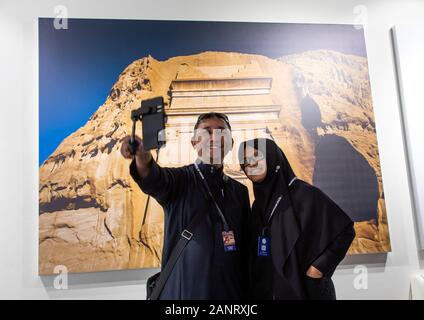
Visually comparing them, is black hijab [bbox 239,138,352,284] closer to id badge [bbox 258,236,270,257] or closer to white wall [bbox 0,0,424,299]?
id badge [bbox 258,236,270,257]

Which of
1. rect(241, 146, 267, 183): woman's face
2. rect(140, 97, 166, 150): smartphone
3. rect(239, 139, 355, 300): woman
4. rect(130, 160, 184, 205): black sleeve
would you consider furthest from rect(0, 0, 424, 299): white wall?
rect(241, 146, 267, 183): woman's face

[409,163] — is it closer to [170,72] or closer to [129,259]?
[170,72]

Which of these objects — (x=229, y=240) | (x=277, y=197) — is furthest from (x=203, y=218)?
(x=277, y=197)

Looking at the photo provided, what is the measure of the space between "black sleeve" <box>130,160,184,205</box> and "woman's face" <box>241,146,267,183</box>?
35cm

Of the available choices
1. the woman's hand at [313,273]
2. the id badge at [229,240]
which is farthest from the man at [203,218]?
the woman's hand at [313,273]

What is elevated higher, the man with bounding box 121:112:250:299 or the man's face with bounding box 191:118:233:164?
the man's face with bounding box 191:118:233:164

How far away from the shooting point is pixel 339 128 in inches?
85.9

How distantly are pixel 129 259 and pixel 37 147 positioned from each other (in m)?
0.77

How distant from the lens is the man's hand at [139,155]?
176 cm

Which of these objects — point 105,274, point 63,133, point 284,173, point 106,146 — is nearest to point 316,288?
point 284,173

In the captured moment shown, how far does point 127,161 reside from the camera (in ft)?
6.61

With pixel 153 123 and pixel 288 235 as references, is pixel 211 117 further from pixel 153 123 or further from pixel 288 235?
pixel 288 235

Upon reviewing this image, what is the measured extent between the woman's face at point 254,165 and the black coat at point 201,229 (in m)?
0.09

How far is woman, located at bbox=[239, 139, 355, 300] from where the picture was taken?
180 centimetres
